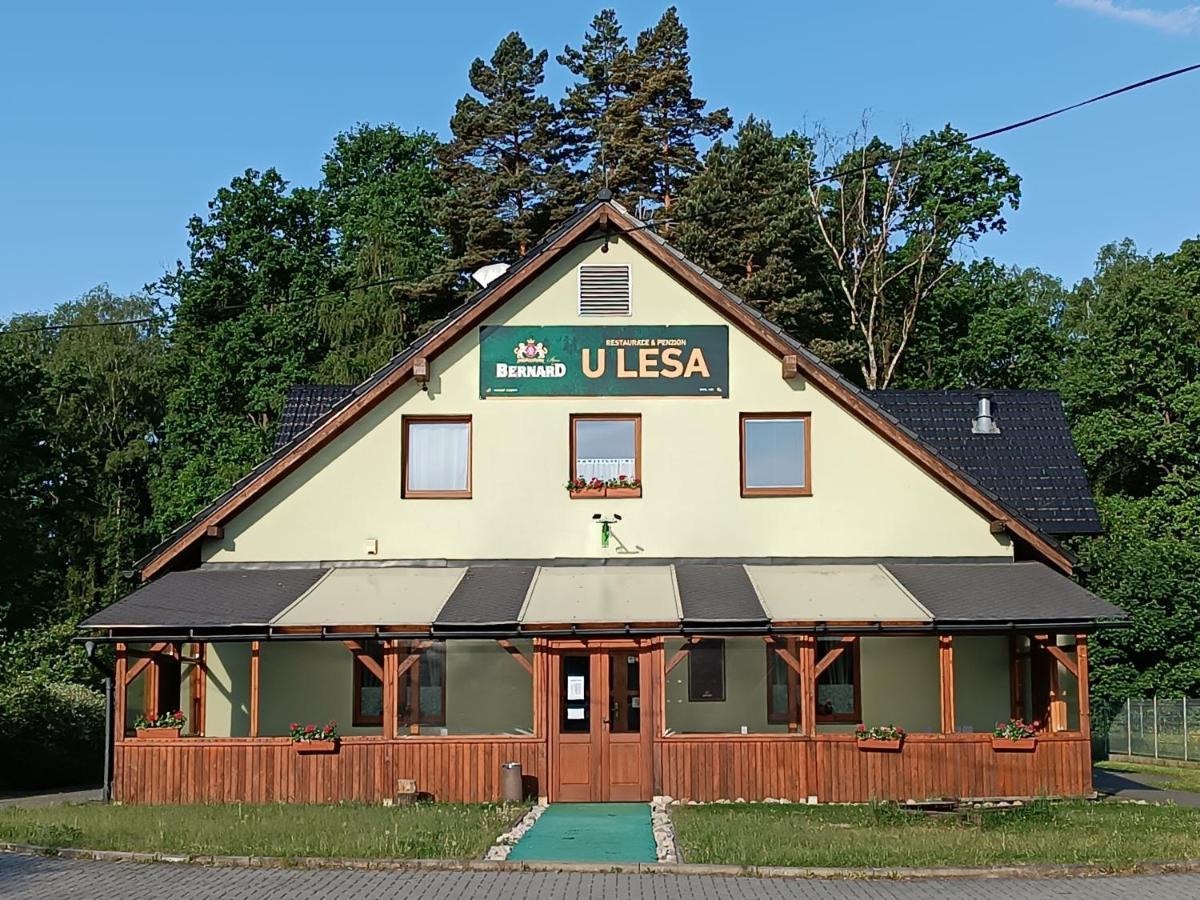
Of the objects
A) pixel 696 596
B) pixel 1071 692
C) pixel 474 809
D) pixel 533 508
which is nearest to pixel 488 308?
pixel 533 508

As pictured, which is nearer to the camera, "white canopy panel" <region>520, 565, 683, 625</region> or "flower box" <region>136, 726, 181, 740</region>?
"white canopy panel" <region>520, 565, 683, 625</region>

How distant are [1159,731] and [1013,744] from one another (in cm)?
1447

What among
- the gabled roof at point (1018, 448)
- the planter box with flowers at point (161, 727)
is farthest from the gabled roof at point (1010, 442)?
the planter box with flowers at point (161, 727)

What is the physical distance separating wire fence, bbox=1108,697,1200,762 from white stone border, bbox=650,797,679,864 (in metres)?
16.1

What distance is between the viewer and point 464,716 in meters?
22.1

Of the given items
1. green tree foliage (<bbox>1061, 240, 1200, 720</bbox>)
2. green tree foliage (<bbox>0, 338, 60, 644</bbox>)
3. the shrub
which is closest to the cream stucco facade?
the shrub

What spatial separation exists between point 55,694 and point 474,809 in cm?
1328

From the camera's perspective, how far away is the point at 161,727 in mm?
20375

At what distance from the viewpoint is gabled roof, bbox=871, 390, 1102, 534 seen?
24391mm

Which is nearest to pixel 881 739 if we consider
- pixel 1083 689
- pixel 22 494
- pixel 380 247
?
pixel 1083 689

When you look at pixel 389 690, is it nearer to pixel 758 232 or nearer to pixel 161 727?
pixel 161 727

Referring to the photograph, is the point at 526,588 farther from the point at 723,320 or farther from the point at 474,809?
the point at 723,320

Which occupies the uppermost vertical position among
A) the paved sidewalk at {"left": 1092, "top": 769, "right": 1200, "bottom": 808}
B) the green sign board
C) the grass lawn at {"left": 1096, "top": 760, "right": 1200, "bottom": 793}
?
the green sign board

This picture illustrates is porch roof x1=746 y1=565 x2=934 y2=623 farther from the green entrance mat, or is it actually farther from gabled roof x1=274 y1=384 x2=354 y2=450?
gabled roof x1=274 y1=384 x2=354 y2=450
